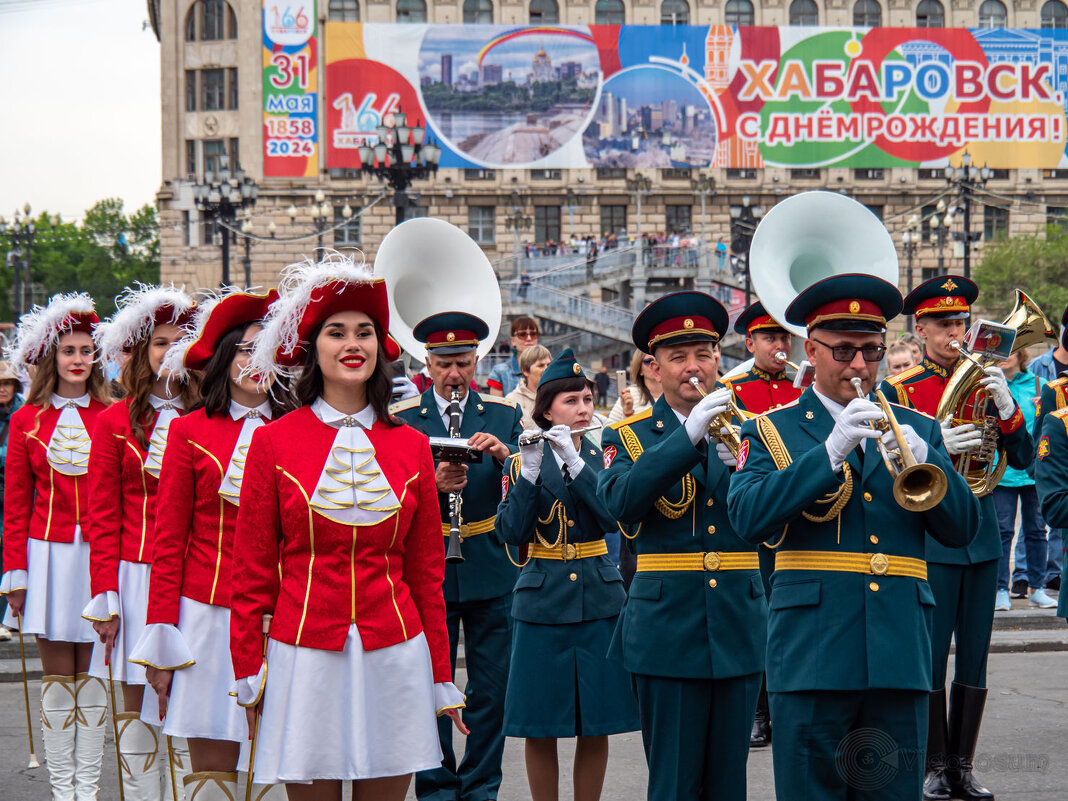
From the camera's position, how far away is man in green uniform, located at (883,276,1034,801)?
6.16 metres

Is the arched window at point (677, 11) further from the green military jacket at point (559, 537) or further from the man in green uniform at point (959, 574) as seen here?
the green military jacket at point (559, 537)

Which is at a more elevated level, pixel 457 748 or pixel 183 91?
pixel 183 91

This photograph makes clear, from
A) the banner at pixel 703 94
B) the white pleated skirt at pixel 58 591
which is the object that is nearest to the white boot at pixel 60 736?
the white pleated skirt at pixel 58 591

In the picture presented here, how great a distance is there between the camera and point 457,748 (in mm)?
7699

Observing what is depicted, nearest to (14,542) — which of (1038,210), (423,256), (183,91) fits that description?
(423,256)

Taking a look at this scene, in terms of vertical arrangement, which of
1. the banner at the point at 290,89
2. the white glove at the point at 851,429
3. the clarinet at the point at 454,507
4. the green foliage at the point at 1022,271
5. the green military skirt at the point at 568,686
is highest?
the banner at the point at 290,89

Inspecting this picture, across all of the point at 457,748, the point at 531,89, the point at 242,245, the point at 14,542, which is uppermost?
the point at 531,89

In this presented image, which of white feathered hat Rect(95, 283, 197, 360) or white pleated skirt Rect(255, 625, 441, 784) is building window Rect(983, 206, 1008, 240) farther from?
white pleated skirt Rect(255, 625, 441, 784)

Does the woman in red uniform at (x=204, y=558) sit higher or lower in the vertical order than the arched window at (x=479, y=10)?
lower

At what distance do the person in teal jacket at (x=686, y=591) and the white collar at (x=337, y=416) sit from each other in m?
1.06

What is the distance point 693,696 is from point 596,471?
132 cm

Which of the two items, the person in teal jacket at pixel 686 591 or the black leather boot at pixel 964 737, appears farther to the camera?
the black leather boot at pixel 964 737

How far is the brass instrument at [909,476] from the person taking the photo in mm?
4051

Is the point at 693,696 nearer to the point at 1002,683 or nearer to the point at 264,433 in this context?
the point at 264,433
